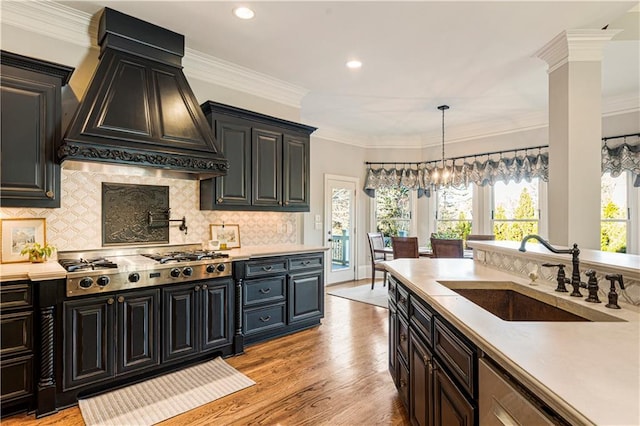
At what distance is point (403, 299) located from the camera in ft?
7.38

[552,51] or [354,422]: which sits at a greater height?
[552,51]

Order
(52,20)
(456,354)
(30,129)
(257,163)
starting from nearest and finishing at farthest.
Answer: (456,354), (30,129), (52,20), (257,163)

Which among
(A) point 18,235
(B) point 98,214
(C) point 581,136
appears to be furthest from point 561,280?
(A) point 18,235

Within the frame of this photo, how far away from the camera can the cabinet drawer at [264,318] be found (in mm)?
3387

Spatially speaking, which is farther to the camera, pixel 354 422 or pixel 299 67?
pixel 299 67

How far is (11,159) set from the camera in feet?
7.89

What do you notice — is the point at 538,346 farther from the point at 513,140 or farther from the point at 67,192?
the point at 513,140

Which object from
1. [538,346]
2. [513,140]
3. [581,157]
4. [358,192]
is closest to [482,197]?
[513,140]

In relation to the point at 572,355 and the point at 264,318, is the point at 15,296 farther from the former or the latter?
the point at 572,355

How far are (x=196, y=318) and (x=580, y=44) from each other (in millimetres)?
4209

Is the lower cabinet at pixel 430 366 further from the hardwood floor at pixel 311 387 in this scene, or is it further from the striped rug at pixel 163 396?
the striped rug at pixel 163 396

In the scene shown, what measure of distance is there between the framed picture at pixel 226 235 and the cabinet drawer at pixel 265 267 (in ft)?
1.68

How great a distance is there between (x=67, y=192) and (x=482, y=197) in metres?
6.10

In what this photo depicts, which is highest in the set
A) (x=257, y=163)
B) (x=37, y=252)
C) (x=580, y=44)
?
(x=580, y=44)
